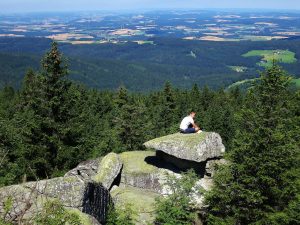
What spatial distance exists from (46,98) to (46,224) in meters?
19.0

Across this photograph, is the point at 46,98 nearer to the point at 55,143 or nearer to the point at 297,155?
the point at 55,143

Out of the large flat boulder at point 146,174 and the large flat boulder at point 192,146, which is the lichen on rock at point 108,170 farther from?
the large flat boulder at point 192,146

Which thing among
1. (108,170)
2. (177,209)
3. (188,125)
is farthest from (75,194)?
(188,125)

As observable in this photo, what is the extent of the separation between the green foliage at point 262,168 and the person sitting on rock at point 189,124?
20.0 ft

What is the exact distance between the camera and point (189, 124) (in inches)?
988

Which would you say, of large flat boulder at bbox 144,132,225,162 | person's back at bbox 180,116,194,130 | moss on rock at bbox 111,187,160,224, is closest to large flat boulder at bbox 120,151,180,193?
moss on rock at bbox 111,187,160,224

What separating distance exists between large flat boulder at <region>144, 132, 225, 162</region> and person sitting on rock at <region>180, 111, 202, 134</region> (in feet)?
1.66

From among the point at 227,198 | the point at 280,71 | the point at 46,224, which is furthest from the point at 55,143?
the point at 46,224

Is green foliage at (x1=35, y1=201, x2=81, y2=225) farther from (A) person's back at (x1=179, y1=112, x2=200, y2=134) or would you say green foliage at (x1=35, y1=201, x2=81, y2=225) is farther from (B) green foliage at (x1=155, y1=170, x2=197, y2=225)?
(A) person's back at (x1=179, y1=112, x2=200, y2=134)

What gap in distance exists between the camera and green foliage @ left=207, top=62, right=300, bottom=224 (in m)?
17.2

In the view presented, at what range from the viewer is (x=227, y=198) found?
1769 cm

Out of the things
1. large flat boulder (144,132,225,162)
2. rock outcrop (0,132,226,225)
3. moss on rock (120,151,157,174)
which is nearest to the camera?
rock outcrop (0,132,226,225)

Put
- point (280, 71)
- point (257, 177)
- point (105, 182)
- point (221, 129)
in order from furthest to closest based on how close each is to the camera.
A: point (221, 129)
point (105, 182)
point (280, 71)
point (257, 177)

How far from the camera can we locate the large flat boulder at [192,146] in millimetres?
23234
